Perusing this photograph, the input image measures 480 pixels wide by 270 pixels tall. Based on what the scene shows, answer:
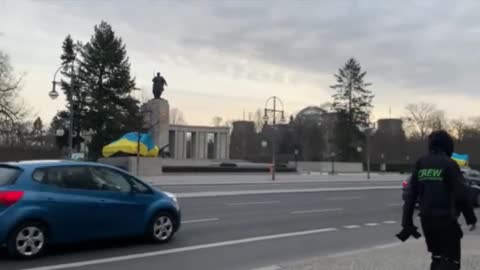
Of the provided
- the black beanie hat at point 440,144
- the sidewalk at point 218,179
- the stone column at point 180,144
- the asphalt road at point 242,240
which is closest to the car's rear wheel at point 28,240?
the asphalt road at point 242,240

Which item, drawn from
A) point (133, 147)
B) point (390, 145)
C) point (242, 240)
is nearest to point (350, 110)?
point (390, 145)

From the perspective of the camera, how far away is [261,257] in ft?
31.5

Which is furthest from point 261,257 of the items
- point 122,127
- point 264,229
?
point 122,127

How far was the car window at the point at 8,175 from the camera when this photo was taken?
28.9ft

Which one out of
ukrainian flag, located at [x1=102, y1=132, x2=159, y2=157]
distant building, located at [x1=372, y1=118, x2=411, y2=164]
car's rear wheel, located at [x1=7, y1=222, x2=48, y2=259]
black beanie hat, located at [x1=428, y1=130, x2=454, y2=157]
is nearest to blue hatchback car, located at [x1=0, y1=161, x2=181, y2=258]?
car's rear wheel, located at [x1=7, y1=222, x2=48, y2=259]

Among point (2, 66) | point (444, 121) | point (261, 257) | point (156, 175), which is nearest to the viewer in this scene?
point (261, 257)

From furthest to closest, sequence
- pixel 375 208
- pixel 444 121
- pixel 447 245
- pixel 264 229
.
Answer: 1. pixel 444 121
2. pixel 375 208
3. pixel 264 229
4. pixel 447 245

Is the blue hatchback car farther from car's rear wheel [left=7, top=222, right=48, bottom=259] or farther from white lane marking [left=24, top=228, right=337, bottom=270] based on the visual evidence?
white lane marking [left=24, top=228, right=337, bottom=270]

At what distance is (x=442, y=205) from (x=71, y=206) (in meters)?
5.67

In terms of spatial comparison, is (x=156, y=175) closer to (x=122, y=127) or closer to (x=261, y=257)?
(x=122, y=127)

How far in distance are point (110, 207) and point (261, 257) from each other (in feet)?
8.51

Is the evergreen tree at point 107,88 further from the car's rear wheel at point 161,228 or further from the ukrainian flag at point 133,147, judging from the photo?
the car's rear wheel at point 161,228

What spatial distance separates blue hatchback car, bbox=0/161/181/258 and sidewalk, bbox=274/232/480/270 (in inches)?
113

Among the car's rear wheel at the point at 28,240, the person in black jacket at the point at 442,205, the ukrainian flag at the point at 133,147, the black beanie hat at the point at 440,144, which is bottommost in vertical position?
the car's rear wheel at the point at 28,240
